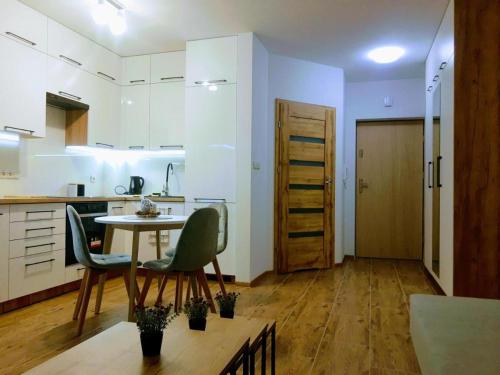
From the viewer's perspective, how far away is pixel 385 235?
5293mm

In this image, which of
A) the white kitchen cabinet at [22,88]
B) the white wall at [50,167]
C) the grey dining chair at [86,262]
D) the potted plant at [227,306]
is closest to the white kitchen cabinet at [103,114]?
the white wall at [50,167]

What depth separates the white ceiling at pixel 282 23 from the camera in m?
3.12

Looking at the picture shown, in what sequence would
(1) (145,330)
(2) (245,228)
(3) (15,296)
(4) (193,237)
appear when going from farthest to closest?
1. (2) (245,228)
2. (3) (15,296)
3. (4) (193,237)
4. (1) (145,330)

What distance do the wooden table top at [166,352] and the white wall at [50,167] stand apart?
2.57 m

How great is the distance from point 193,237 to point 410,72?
→ 392 centimetres

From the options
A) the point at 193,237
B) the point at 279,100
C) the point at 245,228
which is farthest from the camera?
the point at 279,100

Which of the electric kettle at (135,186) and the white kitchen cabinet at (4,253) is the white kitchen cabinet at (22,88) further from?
the electric kettle at (135,186)

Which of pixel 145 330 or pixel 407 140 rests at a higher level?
pixel 407 140

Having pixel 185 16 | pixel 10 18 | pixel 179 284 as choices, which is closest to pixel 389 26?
pixel 185 16

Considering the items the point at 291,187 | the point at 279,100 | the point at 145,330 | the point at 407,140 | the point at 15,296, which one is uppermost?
the point at 279,100

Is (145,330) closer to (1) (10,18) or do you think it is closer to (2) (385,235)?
(1) (10,18)

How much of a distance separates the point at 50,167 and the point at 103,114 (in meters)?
0.79

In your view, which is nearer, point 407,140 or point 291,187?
point 291,187

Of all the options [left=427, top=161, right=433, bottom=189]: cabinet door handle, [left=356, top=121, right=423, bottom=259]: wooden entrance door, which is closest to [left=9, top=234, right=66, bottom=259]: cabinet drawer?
[left=427, top=161, right=433, bottom=189]: cabinet door handle
